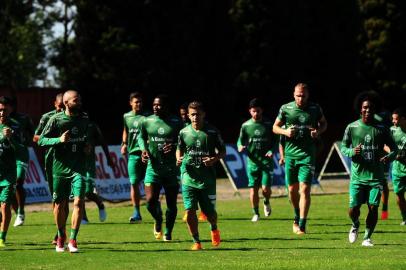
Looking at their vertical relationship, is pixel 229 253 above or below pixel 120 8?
below

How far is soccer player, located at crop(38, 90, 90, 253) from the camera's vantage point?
53.4ft

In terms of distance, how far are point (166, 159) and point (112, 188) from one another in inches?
473

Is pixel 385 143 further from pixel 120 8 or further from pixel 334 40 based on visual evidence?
pixel 334 40

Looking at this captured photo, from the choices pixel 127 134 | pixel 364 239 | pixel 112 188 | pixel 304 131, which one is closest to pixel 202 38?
pixel 112 188

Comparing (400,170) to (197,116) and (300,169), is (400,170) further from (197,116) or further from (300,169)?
(197,116)

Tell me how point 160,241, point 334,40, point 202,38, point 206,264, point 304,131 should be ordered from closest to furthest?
point 206,264 < point 160,241 < point 304,131 < point 202,38 < point 334,40

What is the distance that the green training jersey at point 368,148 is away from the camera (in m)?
16.9

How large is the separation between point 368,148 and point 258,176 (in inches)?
279

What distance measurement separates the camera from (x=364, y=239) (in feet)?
56.2

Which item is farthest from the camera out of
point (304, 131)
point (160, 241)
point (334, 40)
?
point (334, 40)

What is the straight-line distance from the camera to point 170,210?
18.5m

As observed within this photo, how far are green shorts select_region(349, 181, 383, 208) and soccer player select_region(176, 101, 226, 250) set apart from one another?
1996mm

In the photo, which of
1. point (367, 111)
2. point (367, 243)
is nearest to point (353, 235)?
point (367, 243)

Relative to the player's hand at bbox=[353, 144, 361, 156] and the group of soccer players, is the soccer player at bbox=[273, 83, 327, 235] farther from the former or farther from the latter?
the player's hand at bbox=[353, 144, 361, 156]
